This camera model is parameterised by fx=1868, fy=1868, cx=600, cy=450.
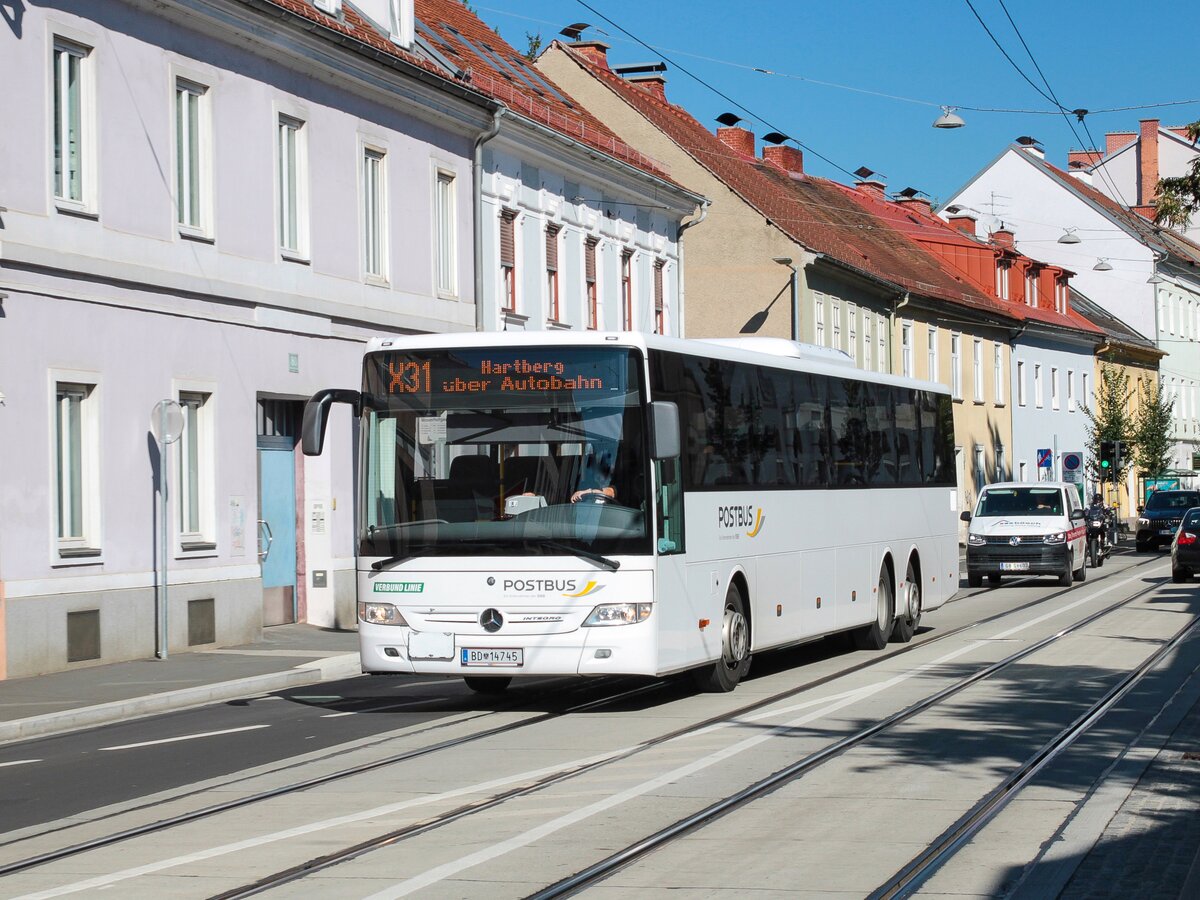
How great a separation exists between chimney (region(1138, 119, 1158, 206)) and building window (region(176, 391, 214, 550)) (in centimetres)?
7533

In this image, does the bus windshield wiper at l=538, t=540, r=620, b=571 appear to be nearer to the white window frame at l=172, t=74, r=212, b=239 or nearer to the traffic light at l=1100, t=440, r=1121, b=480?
the white window frame at l=172, t=74, r=212, b=239

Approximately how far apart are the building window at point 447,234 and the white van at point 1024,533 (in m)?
10.7

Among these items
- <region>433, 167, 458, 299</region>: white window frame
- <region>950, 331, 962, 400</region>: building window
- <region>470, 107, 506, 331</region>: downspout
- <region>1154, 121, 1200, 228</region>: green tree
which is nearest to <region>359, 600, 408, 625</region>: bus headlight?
<region>433, 167, 458, 299</region>: white window frame

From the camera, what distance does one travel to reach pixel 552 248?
34750mm

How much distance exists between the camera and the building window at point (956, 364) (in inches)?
2419

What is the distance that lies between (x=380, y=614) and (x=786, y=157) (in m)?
51.4

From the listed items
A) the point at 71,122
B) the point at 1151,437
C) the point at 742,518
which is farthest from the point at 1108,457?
the point at 742,518

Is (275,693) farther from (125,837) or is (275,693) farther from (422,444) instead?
(125,837)

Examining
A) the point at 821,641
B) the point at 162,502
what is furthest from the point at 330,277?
the point at 821,641

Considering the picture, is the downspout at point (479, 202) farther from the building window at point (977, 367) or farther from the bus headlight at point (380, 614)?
the building window at point (977, 367)

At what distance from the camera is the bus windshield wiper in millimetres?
13859

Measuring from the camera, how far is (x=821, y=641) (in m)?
22.3

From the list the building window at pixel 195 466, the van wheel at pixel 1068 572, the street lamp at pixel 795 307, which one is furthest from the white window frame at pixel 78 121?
the street lamp at pixel 795 307

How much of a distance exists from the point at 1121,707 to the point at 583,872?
25.3 feet
